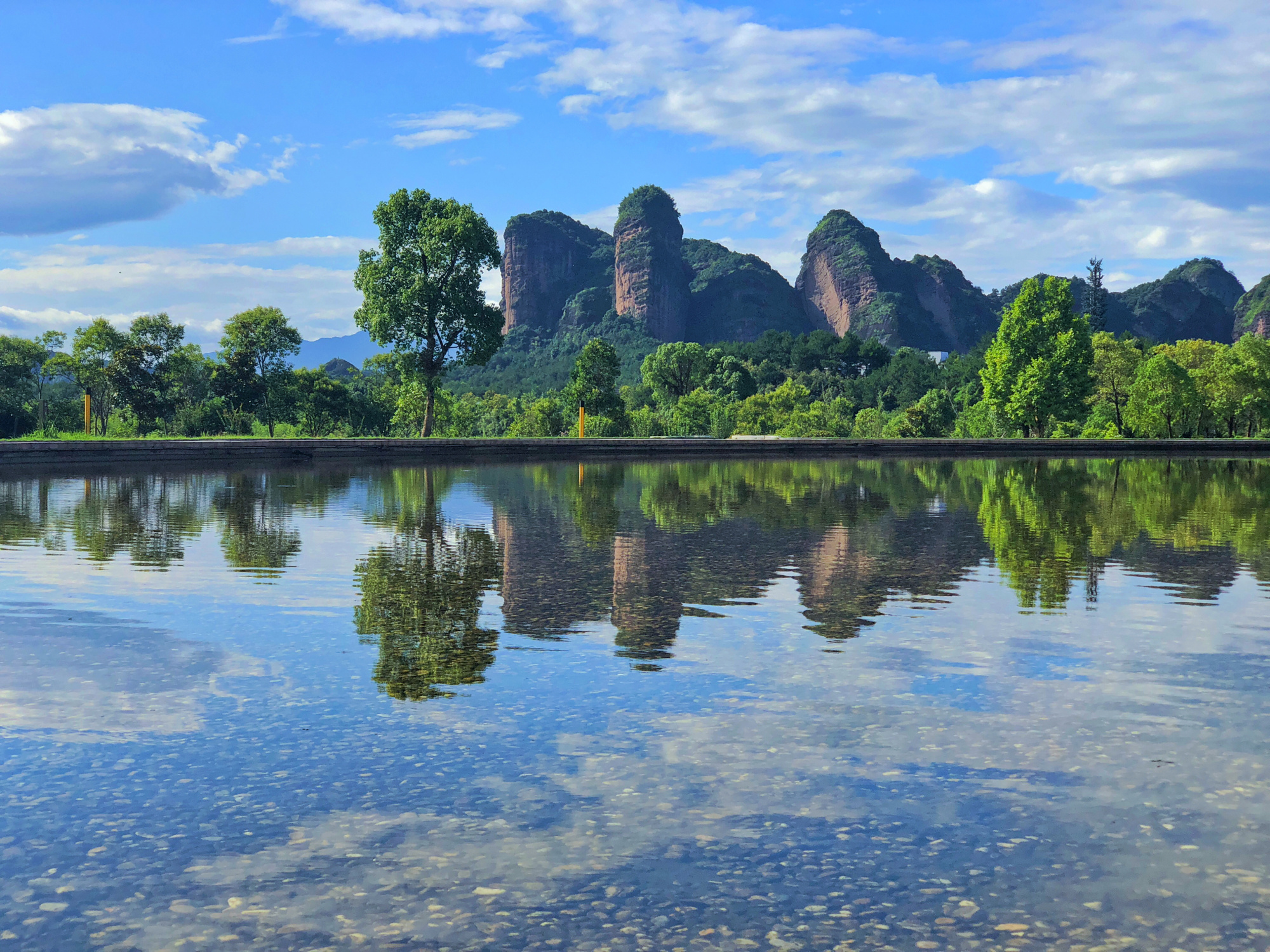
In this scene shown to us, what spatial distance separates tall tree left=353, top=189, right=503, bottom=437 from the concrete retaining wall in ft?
31.9

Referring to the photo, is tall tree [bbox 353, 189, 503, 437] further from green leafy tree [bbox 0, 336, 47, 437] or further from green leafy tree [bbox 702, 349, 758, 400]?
green leafy tree [bbox 702, 349, 758, 400]

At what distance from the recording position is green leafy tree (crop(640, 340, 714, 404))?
123 meters

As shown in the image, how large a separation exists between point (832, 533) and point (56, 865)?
51.6 ft

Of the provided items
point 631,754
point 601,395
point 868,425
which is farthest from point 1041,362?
point 631,754

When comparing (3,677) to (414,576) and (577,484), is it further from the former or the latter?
(577,484)

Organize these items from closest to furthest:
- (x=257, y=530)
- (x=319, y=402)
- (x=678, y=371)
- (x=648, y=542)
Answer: (x=648, y=542), (x=257, y=530), (x=319, y=402), (x=678, y=371)

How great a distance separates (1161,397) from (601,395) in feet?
136

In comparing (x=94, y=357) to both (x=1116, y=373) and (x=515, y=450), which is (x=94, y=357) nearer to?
(x=515, y=450)

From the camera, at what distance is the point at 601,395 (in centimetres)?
8456

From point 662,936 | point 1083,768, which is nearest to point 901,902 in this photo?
point 662,936

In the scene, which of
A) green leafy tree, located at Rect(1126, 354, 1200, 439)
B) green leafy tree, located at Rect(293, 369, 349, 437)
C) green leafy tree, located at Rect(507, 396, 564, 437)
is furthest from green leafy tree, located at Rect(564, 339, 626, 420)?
green leafy tree, located at Rect(1126, 354, 1200, 439)

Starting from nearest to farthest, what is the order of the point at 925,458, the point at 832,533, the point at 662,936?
the point at 662,936 < the point at 832,533 < the point at 925,458

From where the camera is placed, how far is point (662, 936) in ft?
14.3

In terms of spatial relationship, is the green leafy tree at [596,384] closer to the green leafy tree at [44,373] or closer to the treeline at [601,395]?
the treeline at [601,395]
